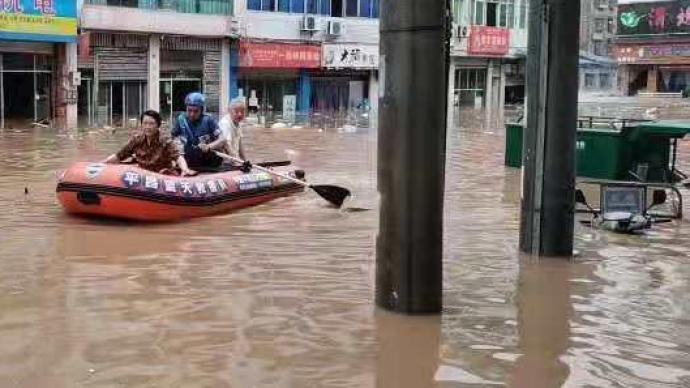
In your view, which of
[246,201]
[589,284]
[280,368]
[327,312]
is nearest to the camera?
[280,368]

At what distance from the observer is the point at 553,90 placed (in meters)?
8.63

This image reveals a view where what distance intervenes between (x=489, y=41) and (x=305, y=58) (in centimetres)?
1486

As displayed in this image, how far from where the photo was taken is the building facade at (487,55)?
1877 inches

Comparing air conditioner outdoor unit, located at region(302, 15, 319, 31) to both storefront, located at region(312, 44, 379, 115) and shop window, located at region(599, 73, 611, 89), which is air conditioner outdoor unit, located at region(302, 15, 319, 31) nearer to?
storefront, located at region(312, 44, 379, 115)

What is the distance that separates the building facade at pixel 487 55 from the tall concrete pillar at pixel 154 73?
1751 centimetres

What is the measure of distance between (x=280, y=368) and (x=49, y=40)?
2513cm

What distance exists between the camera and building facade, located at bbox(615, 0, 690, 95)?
61.4 meters

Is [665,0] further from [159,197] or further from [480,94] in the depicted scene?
[159,197]

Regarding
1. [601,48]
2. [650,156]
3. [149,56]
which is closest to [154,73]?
[149,56]

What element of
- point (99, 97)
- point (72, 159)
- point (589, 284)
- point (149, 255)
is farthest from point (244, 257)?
point (99, 97)

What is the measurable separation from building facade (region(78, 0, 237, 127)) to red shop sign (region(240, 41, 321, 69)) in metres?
0.78

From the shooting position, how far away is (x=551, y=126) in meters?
8.67

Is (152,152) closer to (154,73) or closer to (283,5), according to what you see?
(154,73)

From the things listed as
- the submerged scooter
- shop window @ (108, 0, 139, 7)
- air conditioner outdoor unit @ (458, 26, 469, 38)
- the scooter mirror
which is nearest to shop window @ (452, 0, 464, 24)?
air conditioner outdoor unit @ (458, 26, 469, 38)
